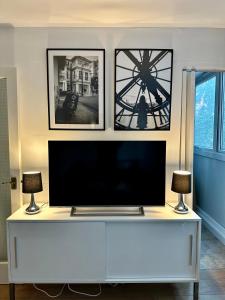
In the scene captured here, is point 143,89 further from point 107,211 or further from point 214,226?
point 214,226

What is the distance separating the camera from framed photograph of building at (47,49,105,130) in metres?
2.46

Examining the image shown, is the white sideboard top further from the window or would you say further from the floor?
the window

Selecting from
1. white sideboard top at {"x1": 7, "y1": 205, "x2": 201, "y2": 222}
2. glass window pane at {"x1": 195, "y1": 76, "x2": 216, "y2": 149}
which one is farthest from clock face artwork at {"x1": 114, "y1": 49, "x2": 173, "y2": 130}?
glass window pane at {"x1": 195, "y1": 76, "x2": 216, "y2": 149}

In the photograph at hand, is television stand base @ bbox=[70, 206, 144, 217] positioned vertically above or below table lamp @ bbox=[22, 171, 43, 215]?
below

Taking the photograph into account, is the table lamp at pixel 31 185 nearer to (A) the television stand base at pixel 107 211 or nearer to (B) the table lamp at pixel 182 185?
(A) the television stand base at pixel 107 211

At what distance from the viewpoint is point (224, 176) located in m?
3.39

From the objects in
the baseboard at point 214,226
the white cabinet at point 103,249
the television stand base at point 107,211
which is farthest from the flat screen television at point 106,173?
the baseboard at point 214,226

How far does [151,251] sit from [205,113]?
2570mm

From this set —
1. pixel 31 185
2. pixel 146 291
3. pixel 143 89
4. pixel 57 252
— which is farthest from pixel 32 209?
pixel 143 89

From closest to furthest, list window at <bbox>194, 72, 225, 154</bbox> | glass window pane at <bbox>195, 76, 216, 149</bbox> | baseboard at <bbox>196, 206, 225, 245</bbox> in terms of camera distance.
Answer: baseboard at <bbox>196, 206, 225, 245</bbox> < window at <bbox>194, 72, 225, 154</bbox> < glass window pane at <bbox>195, 76, 216, 149</bbox>

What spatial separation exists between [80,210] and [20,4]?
1754 mm

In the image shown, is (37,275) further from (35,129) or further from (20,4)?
(20,4)

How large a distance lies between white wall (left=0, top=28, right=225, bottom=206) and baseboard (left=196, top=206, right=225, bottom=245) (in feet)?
4.40

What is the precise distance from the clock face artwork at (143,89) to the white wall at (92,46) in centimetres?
6
